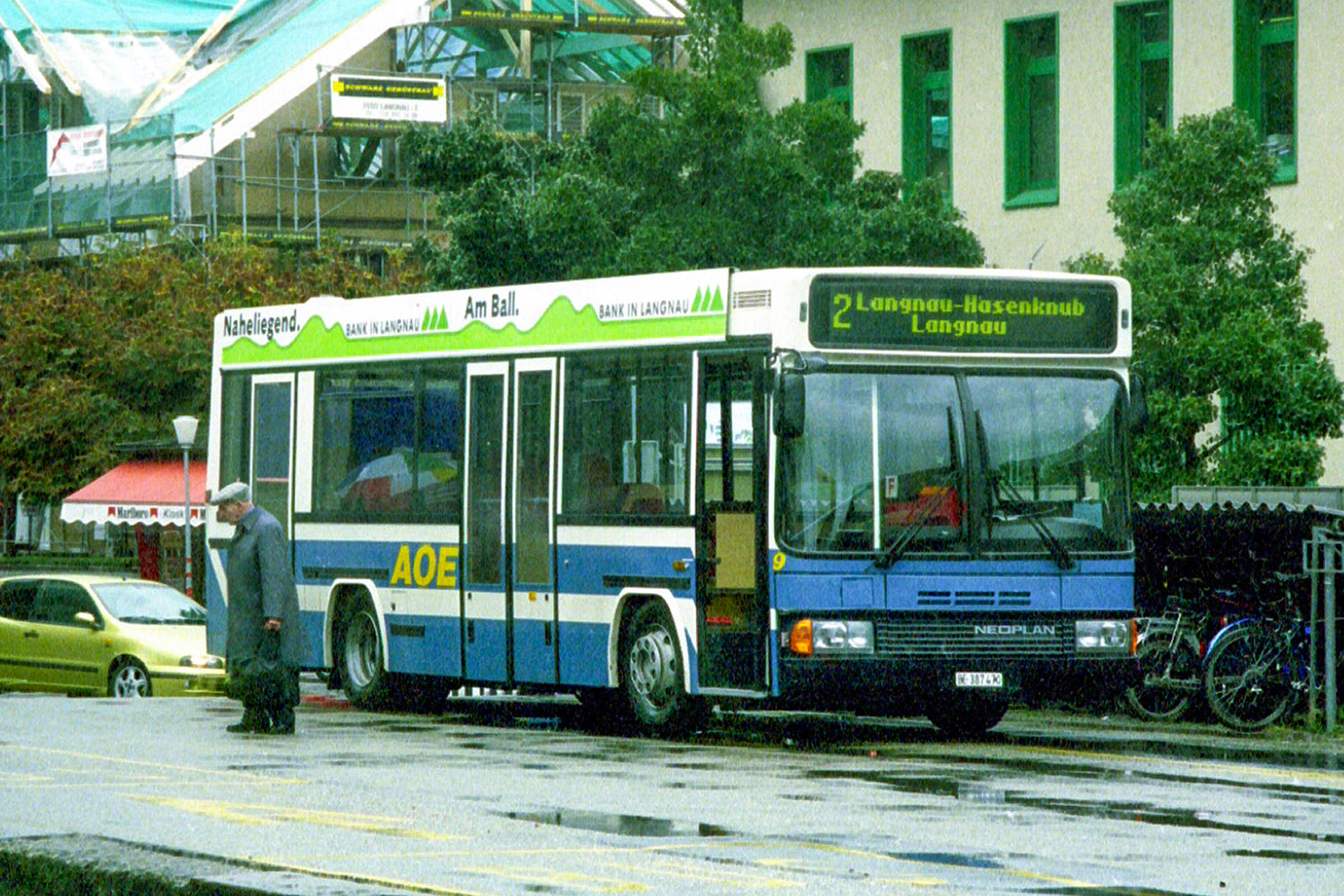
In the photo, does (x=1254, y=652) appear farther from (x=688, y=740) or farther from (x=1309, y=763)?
(x=688, y=740)

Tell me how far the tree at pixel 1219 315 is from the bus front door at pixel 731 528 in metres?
7.40

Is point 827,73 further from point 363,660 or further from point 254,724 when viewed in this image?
point 254,724

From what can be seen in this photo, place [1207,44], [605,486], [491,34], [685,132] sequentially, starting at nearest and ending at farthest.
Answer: [605,486] → [685,132] → [1207,44] → [491,34]

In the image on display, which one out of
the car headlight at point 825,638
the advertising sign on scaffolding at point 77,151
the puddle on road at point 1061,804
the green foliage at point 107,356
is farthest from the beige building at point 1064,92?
the advertising sign on scaffolding at point 77,151

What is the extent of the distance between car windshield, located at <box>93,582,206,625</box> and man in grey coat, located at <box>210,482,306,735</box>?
27.4 feet

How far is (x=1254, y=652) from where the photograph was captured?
17.7 meters

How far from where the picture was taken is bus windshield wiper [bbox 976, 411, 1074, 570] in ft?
51.0

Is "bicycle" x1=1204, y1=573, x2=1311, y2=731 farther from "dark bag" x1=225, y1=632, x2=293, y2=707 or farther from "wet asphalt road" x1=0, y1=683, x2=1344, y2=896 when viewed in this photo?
"dark bag" x1=225, y1=632, x2=293, y2=707

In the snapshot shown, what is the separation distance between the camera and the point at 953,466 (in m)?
15.5

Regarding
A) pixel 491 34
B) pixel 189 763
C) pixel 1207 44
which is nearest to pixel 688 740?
pixel 189 763

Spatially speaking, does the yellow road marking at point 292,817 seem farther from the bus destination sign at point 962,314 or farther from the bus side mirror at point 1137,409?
the bus side mirror at point 1137,409

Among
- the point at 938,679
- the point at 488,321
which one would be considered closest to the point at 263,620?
the point at 488,321

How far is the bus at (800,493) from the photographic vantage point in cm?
1531

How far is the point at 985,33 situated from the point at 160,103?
2772 centimetres
